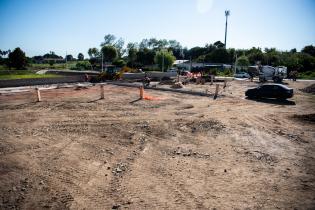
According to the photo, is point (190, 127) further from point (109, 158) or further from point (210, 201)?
point (210, 201)

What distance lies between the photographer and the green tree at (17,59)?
2220 inches

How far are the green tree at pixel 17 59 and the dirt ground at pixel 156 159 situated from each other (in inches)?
1824

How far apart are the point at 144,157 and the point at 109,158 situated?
130 centimetres

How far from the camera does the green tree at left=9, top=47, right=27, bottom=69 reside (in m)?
56.4

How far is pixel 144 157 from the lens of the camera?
9625 mm

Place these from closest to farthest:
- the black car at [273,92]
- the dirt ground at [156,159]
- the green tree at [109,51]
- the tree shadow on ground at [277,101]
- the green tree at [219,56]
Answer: the dirt ground at [156,159], the tree shadow on ground at [277,101], the black car at [273,92], the green tree at [109,51], the green tree at [219,56]

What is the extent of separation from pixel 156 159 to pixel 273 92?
55.2ft

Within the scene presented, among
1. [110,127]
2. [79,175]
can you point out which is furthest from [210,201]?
[110,127]

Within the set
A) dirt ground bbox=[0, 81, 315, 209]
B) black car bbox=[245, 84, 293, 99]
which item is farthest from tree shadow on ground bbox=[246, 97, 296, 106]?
dirt ground bbox=[0, 81, 315, 209]

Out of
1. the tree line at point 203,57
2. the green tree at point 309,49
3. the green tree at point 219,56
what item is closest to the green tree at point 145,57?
the tree line at point 203,57

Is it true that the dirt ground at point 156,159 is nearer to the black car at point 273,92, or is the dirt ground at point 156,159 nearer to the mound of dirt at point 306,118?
the mound of dirt at point 306,118

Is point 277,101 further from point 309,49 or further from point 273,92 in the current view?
point 309,49

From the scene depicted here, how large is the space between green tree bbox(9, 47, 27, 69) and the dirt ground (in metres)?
46.3

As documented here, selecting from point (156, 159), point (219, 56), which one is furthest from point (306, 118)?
point (219, 56)
